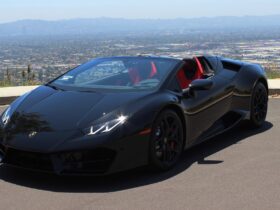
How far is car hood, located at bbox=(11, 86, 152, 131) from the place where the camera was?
4.93 metres

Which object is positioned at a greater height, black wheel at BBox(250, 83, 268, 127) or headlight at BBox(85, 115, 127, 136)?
headlight at BBox(85, 115, 127, 136)

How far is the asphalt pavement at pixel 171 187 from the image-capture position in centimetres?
440

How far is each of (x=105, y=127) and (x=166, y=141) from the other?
2.58 ft

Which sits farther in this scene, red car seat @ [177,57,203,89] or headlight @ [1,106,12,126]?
red car seat @ [177,57,203,89]

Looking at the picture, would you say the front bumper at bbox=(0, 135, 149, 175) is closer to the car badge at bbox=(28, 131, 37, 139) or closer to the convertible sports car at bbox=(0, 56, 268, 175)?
the convertible sports car at bbox=(0, 56, 268, 175)

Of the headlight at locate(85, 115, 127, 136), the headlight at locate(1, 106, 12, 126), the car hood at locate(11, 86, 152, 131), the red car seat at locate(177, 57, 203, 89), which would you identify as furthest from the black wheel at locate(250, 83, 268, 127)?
the headlight at locate(1, 106, 12, 126)

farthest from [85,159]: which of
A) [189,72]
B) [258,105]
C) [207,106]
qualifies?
[258,105]

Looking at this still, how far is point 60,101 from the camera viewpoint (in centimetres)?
536

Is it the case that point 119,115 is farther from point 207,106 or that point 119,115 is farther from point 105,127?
point 207,106

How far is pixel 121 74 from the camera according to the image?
239 inches

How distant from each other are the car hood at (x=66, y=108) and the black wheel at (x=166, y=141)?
1.11 feet

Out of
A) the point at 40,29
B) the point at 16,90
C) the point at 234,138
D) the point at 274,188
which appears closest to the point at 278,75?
the point at 16,90

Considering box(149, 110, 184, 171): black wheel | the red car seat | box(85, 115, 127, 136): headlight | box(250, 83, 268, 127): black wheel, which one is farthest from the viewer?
box(250, 83, 268, 127): black wheel

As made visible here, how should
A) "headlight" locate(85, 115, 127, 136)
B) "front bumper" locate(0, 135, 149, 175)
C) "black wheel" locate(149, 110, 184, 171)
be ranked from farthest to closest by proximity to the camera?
"black wheel" locate(149, 110, 184, 171) < "headlight" locate(85, 115, 127, 136) < "front bumper" locate(0, 135, 149, 175)
